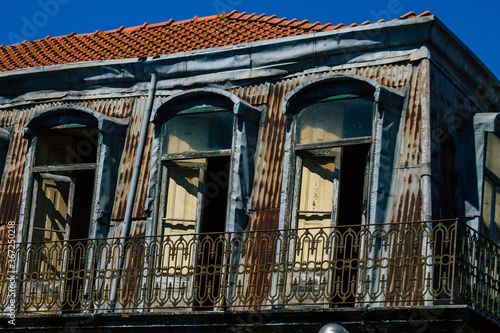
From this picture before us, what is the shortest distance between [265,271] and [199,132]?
2.69 meters

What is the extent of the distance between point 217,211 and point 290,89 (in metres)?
2.43

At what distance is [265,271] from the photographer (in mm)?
16406

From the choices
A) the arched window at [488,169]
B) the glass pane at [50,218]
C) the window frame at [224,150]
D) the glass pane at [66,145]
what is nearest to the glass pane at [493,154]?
the arched window at [488,169]

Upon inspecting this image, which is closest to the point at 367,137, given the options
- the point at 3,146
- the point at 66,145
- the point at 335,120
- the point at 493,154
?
the point at 335,120

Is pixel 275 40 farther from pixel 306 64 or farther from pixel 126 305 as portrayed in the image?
pixel 126 305

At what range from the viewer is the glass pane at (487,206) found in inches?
680

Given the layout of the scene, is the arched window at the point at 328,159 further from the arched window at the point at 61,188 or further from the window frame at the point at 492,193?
the arched window at the point at 61,188

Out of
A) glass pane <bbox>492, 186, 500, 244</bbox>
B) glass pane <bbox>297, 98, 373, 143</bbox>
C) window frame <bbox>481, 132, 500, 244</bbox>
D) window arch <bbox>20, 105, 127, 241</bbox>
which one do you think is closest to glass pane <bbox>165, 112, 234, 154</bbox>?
window arch <bbox>20, 105, 127, 241</bbox>

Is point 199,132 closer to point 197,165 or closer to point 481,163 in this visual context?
point 197,165

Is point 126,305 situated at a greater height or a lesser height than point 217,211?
lesser

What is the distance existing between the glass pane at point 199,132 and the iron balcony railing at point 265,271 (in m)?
1.34

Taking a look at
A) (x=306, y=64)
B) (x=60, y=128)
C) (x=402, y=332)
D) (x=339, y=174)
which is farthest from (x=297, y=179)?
(x=60, y=128)

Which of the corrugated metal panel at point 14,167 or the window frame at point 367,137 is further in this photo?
the corrugated metal panel at point 14,167

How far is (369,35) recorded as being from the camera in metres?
17.1
